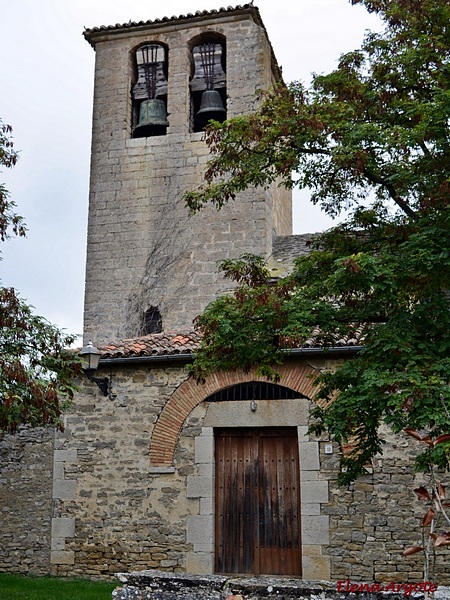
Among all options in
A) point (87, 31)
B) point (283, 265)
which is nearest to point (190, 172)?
point (283, 265)

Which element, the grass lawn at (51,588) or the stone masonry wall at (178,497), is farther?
the stone masonry wall at (178,497)

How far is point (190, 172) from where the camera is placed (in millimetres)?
16266

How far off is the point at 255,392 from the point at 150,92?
9.55m

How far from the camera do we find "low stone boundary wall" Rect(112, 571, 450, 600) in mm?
4461

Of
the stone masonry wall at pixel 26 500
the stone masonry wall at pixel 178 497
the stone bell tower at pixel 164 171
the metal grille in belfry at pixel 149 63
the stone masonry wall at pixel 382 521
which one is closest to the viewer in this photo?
the stone masonry wall at pixel 382 521

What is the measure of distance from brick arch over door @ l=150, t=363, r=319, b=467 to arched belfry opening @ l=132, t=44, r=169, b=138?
834 centimetres

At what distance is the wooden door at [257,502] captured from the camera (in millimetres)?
9797

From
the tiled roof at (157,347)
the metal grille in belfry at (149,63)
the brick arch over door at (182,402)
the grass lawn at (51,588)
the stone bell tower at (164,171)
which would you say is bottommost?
the grass lawn at (51,588)

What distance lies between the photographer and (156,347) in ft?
34.0

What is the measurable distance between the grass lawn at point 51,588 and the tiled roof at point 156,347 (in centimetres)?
305

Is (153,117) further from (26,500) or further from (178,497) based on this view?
(178,497)

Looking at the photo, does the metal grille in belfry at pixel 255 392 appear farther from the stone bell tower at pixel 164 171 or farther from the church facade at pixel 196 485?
the stone bell tower at pixel 164 171

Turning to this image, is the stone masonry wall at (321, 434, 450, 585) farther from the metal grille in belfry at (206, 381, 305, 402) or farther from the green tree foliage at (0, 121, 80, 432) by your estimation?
the green tree foliage at (0, 121, 80, 432)

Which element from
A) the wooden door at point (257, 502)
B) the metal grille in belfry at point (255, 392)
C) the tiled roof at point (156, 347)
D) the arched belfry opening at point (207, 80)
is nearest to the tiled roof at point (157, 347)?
the tiled roof at point (156, 347)
